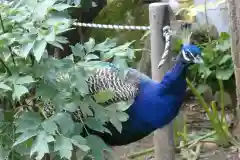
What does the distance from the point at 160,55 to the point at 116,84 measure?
0.22 metres

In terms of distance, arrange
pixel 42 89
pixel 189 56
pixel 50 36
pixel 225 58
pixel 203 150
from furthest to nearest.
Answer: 1. pixel 225 58
2. pixel 203 150
3. pixel 189 56
4. pixel 42 89
5. pixel 50 36

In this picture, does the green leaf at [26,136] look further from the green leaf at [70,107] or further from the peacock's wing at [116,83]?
the peacock's wing at [116,83]

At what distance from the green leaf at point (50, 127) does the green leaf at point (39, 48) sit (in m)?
0.17

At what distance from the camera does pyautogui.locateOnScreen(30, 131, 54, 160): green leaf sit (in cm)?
132

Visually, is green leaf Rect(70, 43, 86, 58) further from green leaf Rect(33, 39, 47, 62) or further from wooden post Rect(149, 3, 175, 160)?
wooden post Rect(149, 3, 175, 160)

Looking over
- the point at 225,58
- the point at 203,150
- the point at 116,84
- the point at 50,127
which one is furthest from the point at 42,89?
the point at 225,58

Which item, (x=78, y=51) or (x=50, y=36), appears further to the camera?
(x=78, y=51)

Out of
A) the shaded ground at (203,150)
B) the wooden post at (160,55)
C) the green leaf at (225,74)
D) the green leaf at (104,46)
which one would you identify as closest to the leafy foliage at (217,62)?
the green leaf at (225,74)

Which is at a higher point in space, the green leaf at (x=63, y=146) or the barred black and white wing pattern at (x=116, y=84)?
the green leaf at (x=63, y=146)

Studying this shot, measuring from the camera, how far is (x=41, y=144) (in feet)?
4.37

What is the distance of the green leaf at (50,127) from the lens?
136 centimetres

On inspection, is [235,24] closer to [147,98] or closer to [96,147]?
[147,98]

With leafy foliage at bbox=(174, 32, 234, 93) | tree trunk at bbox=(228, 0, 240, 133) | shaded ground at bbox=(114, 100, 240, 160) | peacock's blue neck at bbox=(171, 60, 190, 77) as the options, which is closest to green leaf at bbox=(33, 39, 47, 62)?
peacock's blue neck at bbox=(171, 60, 190, 77)

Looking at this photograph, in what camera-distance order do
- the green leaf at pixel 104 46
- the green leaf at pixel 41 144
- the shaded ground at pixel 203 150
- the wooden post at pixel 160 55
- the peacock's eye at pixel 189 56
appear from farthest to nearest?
the shaded ground at pixel 203 150, the wooden post at pixel 160 55, the peacock's eye at pixel 189 56, the green leaf at pixel 104 46, the green leaf at pixel 41 144
